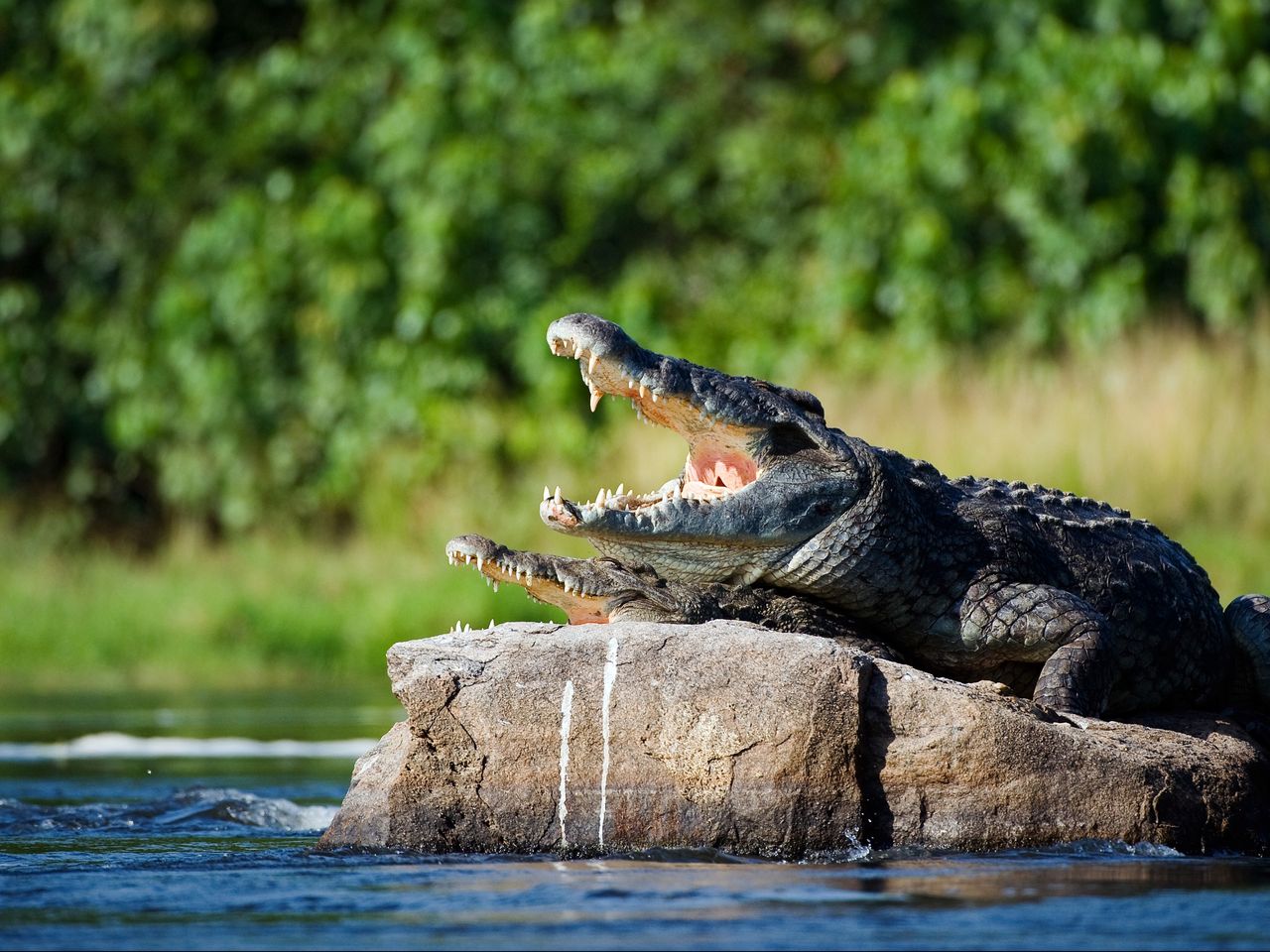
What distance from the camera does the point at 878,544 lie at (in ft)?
21.4

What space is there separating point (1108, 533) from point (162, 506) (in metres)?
18.0

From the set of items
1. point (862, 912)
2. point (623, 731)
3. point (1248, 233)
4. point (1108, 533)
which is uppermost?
point (1248, 233)

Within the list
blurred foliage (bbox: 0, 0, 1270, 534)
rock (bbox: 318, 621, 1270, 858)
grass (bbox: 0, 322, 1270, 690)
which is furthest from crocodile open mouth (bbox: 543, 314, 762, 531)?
blurred foliage (bbox: 0, 0, 1270, 534)

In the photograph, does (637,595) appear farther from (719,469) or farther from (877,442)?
(877,442)

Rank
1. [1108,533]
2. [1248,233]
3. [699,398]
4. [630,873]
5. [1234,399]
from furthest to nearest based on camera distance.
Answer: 1. [1248,233]
2. [1234,399]
3. [1108,533]
4. [699,398]
5. [630,873]

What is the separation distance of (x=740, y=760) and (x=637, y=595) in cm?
88

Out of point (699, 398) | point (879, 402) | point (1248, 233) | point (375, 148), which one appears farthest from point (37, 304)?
point (699, 398)

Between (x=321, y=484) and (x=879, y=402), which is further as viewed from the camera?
(x=321, y=484)

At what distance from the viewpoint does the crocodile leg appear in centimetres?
630

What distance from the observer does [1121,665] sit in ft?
22.5

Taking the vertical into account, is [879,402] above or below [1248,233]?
below

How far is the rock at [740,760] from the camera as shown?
5746 mm

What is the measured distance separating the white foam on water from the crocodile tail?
4.52 meters

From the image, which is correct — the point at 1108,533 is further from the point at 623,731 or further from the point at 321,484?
the point at 321,484
